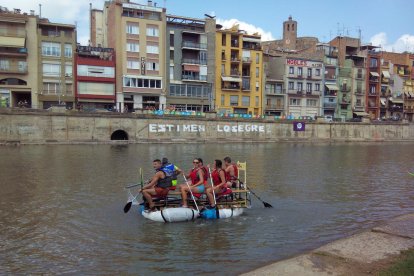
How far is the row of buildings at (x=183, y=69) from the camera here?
6719 cm

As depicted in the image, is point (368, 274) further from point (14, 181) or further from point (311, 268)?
point (14, 181)

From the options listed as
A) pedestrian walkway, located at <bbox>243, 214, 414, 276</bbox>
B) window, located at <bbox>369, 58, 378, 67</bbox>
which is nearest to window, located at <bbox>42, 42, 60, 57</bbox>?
pedestrian walkway, located at <bbox>243, 214, 414, 276</bbox>

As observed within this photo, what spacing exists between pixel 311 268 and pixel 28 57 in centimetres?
6631

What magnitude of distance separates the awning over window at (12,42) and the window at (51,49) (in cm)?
347

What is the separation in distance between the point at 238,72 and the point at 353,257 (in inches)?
3042

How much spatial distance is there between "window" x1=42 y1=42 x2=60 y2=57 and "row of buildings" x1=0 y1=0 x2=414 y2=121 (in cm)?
15

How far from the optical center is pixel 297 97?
92.4 metres

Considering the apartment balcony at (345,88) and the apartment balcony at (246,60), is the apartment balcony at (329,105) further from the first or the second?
the apartment balcony at (246,60)

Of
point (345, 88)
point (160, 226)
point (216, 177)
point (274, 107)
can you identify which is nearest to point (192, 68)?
point (274, 107)

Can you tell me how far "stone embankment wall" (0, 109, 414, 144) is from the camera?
54.2 metres

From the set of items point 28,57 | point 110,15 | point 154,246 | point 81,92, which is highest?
point 110,15

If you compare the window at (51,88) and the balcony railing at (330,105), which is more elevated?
the window at (51,88)

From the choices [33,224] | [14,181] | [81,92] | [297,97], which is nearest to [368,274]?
[33,224]

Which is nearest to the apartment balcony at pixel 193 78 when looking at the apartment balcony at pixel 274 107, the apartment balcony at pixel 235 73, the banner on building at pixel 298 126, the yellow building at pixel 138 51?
the yellow building at pixel 138 51
